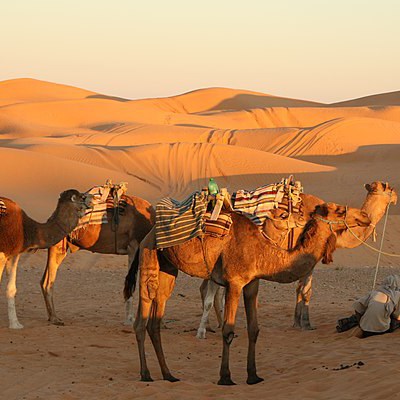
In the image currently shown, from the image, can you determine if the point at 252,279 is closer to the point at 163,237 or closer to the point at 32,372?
the point at 163,237

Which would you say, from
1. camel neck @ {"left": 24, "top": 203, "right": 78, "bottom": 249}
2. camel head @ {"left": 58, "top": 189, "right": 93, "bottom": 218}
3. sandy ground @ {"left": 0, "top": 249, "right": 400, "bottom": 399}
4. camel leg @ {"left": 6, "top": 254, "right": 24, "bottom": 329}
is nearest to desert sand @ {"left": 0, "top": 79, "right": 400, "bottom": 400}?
sandy ground @ {"left": 0, "top": 249, "right": 400, "bottom": 399}

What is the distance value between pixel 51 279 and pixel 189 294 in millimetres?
3890

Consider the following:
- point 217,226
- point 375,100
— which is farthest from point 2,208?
point 375,100

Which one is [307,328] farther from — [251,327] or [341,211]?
[341,211]

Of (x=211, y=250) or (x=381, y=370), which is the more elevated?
(x=211, y=250)

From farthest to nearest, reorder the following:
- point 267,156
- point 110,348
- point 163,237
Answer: point 267,156
point 110,348
point 163,237

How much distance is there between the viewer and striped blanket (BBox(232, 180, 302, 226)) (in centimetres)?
982

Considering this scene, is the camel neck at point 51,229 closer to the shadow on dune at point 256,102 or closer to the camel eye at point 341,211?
the camel eye at point 341,211

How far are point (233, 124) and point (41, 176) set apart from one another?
34.5 m

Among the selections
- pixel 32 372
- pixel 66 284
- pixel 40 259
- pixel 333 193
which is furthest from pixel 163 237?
pixel 333 193

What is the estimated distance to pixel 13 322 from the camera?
11.3 meters

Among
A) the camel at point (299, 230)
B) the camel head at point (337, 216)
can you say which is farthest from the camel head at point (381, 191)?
the camel head at point (337, 216)

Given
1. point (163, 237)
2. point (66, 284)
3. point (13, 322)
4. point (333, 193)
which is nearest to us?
point (163, 237)

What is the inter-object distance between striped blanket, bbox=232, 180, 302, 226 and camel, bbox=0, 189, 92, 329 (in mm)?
2430
